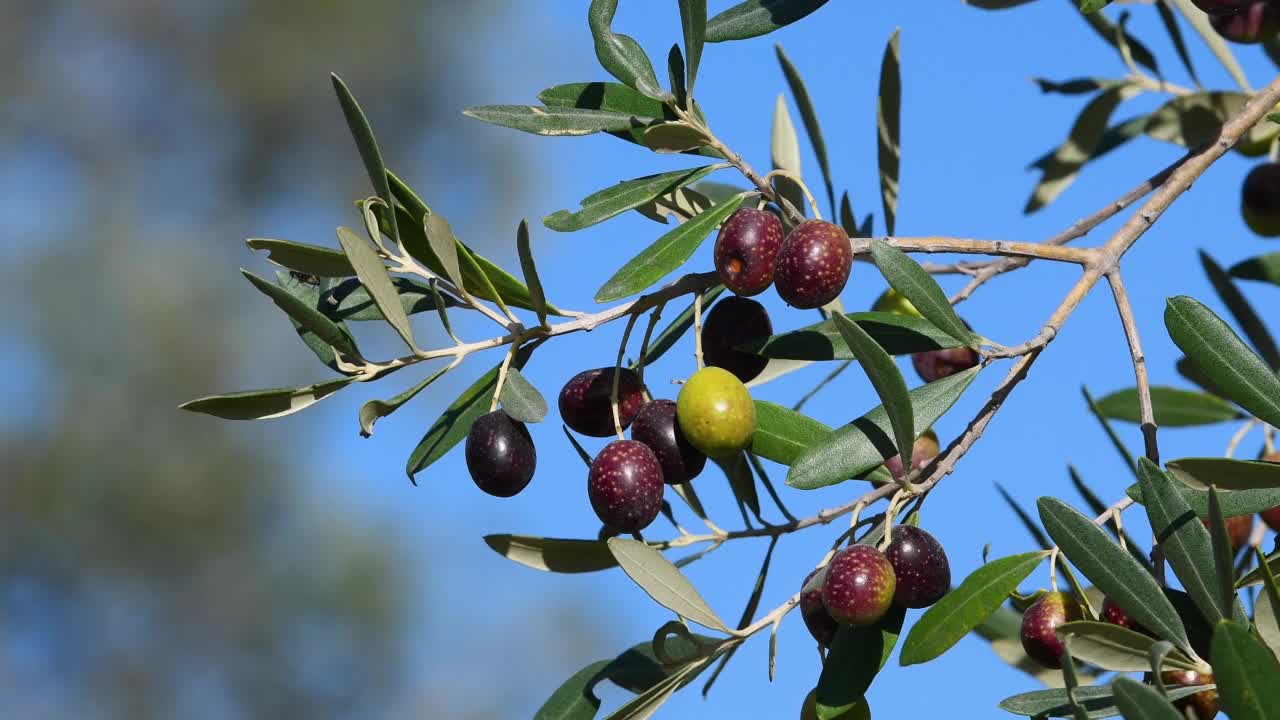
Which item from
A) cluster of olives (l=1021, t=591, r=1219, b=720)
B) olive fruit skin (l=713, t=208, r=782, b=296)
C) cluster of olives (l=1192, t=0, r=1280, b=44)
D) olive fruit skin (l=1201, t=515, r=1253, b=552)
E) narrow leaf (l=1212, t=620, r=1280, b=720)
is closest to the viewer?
narrow leaf (l=1212, t=620, r=1280, b=720)

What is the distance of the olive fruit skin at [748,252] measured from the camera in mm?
1115

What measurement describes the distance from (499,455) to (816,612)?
324 millimetres

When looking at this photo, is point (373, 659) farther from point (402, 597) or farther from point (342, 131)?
point (342, 131)

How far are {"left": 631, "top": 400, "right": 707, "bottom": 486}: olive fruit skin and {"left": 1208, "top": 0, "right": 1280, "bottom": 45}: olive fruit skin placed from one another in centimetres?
98

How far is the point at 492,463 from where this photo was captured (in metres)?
1.16

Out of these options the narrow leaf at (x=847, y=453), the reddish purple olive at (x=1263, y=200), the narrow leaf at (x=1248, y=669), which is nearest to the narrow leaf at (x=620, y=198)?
the narrow leaf at (x=847, y=453)

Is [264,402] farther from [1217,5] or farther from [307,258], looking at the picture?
[1217,5]

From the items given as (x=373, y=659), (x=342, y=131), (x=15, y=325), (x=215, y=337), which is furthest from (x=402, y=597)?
(x=342, y=131)

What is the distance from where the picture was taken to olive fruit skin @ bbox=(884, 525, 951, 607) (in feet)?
3.59

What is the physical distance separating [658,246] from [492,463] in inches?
9.9

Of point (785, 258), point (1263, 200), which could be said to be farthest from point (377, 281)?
point (1263, 200)

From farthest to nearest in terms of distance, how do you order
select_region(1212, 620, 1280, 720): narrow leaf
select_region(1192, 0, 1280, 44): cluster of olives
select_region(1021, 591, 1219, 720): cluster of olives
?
1. select_region(1192, 0, 1280, 44): cluster of olives
2. select_region(1021, 591, 1219, 720): cluster of olives
3. select_region(1212, 620, 1280, 720): narrow leaf

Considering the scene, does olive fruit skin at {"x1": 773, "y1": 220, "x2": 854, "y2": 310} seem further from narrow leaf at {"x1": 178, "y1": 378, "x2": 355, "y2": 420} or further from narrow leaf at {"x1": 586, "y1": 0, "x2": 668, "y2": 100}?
narrow leaf at {"x1": 178, "y1": 378, "x2": 355, "y2": 420}

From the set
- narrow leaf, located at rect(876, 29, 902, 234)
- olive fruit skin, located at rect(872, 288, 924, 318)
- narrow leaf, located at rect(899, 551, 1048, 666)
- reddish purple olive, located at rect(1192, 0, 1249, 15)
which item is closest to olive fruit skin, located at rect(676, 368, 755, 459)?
narrow leaf, located at rect(899, 551, 1048, 666)
